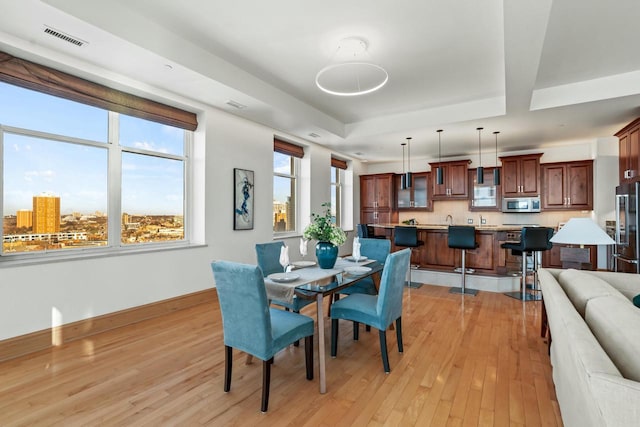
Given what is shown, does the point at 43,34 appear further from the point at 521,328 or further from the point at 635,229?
the point at 635,229

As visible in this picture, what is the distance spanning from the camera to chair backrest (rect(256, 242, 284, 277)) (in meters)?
3.15

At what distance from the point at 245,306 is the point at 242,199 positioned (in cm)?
305

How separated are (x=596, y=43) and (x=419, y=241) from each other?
333cm

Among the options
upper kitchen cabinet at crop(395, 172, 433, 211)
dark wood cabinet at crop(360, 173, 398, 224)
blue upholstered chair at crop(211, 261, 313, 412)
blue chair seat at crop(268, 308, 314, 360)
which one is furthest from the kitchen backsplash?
blue upholstered chair at crop(211, 261, 313, 412)

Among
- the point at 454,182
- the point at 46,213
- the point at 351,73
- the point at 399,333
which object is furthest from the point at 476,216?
the point at 46,213

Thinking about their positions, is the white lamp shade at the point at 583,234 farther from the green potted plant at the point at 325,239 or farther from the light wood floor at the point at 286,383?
the green potted plant at the point at 325,239

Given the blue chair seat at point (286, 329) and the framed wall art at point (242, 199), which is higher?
the framed wall art at point (242, 199)

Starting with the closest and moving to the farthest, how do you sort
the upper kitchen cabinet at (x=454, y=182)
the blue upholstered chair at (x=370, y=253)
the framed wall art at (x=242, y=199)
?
the blue upholstered chair at (x=370, y=253), the framed wall art at (x=242, y=199), the upper kitchen cabinet at (x=454, y=182)

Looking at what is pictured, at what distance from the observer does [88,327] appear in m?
3.25

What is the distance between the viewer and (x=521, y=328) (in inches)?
137

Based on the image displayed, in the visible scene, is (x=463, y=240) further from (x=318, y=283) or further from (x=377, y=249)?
(x=318, y=283)

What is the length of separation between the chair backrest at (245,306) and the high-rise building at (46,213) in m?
2.27

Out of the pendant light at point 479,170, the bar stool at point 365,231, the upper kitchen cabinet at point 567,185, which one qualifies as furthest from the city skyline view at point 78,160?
the upper kitchen cabinet at point 567,185

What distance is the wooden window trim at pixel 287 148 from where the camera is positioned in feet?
18.9
